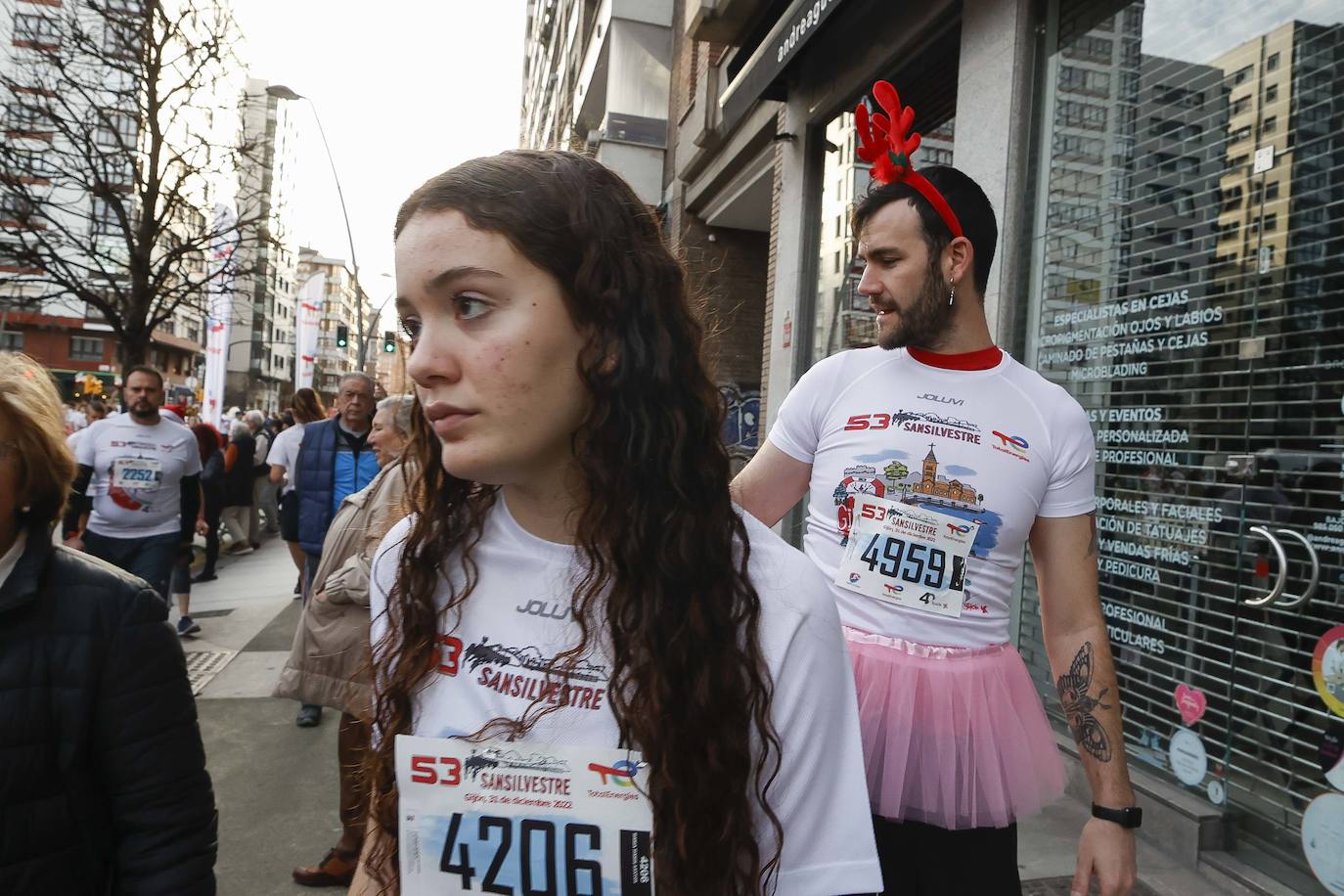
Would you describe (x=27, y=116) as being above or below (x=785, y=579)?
above

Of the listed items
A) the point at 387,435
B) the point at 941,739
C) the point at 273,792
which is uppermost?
the point at 387,435

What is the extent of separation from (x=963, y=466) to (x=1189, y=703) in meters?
2.40

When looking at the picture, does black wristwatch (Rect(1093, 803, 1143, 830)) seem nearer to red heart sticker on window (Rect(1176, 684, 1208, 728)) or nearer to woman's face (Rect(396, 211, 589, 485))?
woman's face (Rect(396, 211, 589, 485))

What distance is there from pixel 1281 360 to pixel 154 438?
6.21 meters

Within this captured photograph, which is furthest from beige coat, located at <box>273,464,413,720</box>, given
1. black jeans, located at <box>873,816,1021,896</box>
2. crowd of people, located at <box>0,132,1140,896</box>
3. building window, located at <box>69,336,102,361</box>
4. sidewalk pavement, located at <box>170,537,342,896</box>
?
building window, located at <box>69,336,102,361</box>

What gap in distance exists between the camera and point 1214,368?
356cm

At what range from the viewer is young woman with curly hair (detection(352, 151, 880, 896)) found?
1080mm

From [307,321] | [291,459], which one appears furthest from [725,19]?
[307,321]

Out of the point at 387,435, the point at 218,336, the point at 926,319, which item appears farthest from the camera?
the point at 218,336

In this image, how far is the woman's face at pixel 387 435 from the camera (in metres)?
4.55

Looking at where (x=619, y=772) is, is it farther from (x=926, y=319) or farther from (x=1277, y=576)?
(x=1277, y=576)

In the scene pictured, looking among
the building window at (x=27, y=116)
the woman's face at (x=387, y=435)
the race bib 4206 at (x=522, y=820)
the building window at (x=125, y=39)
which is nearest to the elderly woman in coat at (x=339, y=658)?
the woman's face at (x=387, y=435)

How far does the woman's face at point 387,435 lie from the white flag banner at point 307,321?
19641mm

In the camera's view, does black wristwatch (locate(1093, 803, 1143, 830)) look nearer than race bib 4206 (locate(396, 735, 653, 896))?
No
